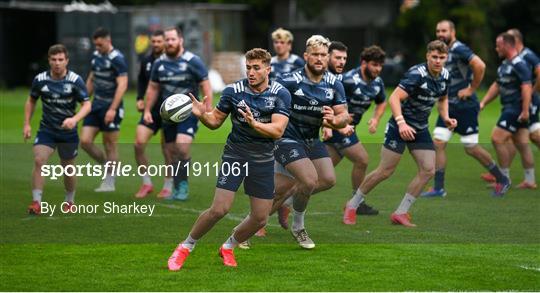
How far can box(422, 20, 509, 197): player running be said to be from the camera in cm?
1554

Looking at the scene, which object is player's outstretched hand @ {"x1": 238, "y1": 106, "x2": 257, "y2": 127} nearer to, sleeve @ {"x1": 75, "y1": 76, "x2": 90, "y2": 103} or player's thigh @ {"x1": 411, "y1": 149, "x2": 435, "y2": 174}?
player's thigh @ {"x1": 411, "y1": 149, "x2": 435, "y2": 174}

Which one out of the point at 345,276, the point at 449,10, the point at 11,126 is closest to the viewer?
the point at 345,276

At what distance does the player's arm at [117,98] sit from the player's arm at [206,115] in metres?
6.00

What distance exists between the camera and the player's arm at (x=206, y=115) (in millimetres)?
9727

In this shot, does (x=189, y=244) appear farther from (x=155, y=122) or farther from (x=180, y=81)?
(x=155, y=122)

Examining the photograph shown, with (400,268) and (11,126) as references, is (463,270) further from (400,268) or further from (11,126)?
(11,126)

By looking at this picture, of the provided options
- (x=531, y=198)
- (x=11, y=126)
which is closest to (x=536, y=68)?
(x=531, y=198)

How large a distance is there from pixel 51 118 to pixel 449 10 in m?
31.4

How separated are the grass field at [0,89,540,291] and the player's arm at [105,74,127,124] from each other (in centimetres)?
109

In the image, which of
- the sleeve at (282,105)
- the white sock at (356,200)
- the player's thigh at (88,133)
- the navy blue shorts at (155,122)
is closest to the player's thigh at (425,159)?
the white sock at (356,200)

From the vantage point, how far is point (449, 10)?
43281 millimetres

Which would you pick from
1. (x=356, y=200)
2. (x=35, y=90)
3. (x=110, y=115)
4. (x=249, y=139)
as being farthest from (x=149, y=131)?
(x=249, y=139)

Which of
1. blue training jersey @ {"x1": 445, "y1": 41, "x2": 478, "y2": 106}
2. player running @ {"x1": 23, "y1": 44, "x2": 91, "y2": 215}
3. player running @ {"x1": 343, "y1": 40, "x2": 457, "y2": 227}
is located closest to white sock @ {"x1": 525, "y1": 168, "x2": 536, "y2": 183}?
blue training jersey @ {"x1": 445, "y1": 41, "x2": 478, "y2": 106}

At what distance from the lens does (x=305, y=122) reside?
1138cm
